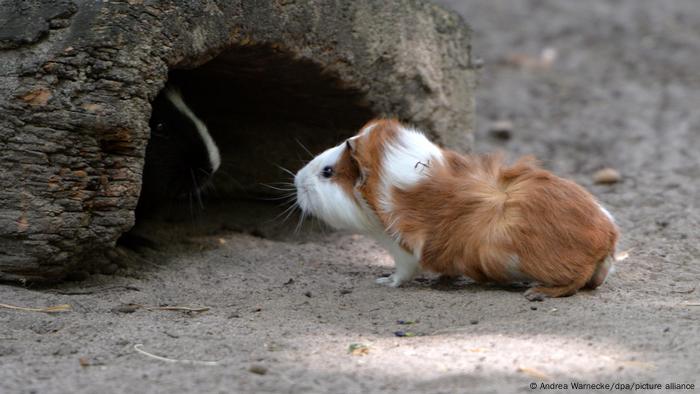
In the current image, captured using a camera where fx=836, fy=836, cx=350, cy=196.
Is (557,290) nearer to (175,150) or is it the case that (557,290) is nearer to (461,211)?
(461,211)

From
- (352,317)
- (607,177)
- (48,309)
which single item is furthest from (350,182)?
(607,177)

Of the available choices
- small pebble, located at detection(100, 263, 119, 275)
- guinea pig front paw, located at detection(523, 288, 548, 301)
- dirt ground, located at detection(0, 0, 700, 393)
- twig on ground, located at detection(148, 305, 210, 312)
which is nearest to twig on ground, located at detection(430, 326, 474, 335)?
dirt ground, located at detection(0, 0, 700, 393)

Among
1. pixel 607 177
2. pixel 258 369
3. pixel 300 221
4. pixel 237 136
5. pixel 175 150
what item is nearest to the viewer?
pixel 258 369

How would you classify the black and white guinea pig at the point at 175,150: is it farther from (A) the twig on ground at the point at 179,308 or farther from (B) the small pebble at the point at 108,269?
(A) the twig on ground at the point at 179,308

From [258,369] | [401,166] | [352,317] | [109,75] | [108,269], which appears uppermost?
[109,75]

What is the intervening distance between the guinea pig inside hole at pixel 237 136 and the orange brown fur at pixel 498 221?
0.78 m

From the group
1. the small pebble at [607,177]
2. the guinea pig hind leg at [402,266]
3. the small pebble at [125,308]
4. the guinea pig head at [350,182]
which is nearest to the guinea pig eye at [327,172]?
the guinea pig head at [350,182]

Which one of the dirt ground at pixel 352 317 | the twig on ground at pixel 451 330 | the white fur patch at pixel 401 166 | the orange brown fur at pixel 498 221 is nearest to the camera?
the dirt ground at pixel 352 317

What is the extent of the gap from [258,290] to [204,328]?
2.05 ft

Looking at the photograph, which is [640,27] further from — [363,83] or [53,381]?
[53,381]

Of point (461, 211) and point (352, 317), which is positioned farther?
point (461, 211)

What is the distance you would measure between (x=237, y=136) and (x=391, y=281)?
1531 mm

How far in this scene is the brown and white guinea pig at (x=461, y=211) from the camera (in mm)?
2863

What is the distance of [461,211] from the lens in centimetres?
297
